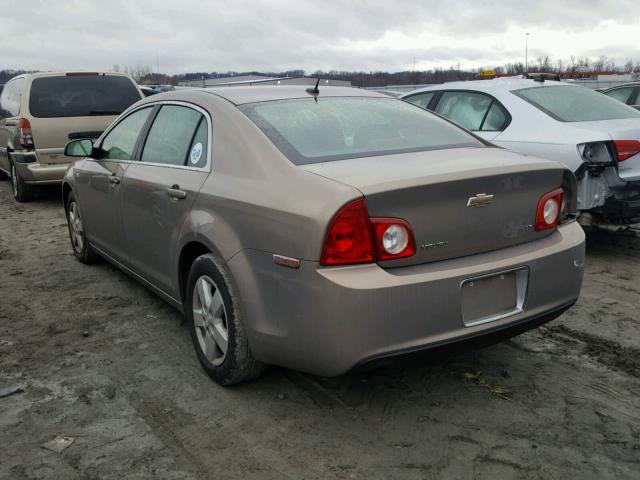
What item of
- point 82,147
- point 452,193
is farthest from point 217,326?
point 82,147

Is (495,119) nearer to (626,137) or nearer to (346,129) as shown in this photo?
(626,137)

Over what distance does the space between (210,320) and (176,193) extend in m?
0.77

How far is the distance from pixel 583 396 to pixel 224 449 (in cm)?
179

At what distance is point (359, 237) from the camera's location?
8.66ft

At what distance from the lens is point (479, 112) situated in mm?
6645

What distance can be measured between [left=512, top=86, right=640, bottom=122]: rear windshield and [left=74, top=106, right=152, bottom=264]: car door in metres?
3.81

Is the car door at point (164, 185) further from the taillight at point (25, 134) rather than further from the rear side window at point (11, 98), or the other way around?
the rear side window at point (11, 98)

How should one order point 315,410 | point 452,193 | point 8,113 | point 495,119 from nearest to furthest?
point 452,193 → point 315,410 → point 495,119 → point 8,113

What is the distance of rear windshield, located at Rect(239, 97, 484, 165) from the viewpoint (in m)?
3.19

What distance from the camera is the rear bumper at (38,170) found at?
903 cm

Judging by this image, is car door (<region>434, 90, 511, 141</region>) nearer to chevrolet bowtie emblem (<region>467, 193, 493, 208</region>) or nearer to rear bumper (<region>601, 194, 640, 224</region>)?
rear bumper (<region>601, 194, 640, 224</region>)

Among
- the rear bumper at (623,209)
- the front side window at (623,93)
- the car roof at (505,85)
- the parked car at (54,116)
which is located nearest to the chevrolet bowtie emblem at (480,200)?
the rear bumper at (623,209)

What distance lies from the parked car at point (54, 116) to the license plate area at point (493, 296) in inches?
295

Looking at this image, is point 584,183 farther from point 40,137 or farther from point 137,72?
point 137,72
